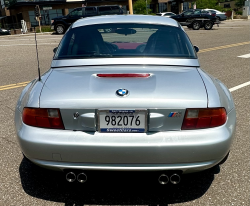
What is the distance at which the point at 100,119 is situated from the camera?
2324 millimetres

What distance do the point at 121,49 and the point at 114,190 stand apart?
62.3 inches

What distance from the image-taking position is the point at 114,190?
2.87 metres

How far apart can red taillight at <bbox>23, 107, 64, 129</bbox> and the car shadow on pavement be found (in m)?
0.47

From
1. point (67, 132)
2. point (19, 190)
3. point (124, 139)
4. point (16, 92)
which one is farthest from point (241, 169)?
point (16, 92)

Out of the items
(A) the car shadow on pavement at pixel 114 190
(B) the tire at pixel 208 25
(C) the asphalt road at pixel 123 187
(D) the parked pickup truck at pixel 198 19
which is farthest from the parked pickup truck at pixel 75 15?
(A) the car shadow on pavement at pixel 114 190

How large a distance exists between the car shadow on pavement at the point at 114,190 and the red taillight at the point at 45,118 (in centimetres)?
47

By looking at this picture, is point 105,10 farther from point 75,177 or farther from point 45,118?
point 75,177

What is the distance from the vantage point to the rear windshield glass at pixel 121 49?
130 inches

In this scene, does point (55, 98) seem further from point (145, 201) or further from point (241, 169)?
point (241, 169)

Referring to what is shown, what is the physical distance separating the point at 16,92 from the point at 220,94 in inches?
201

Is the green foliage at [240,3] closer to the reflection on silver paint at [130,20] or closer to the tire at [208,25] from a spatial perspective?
the tire at [208,25]

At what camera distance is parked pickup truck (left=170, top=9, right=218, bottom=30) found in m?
24.8

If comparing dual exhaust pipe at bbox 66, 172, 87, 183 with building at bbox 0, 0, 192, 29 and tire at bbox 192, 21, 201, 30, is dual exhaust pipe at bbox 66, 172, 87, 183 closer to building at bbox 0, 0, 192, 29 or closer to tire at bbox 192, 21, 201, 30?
tire at bbox 192, 21, 201, 30

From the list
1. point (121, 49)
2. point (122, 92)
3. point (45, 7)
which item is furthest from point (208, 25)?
point (45, 7)
